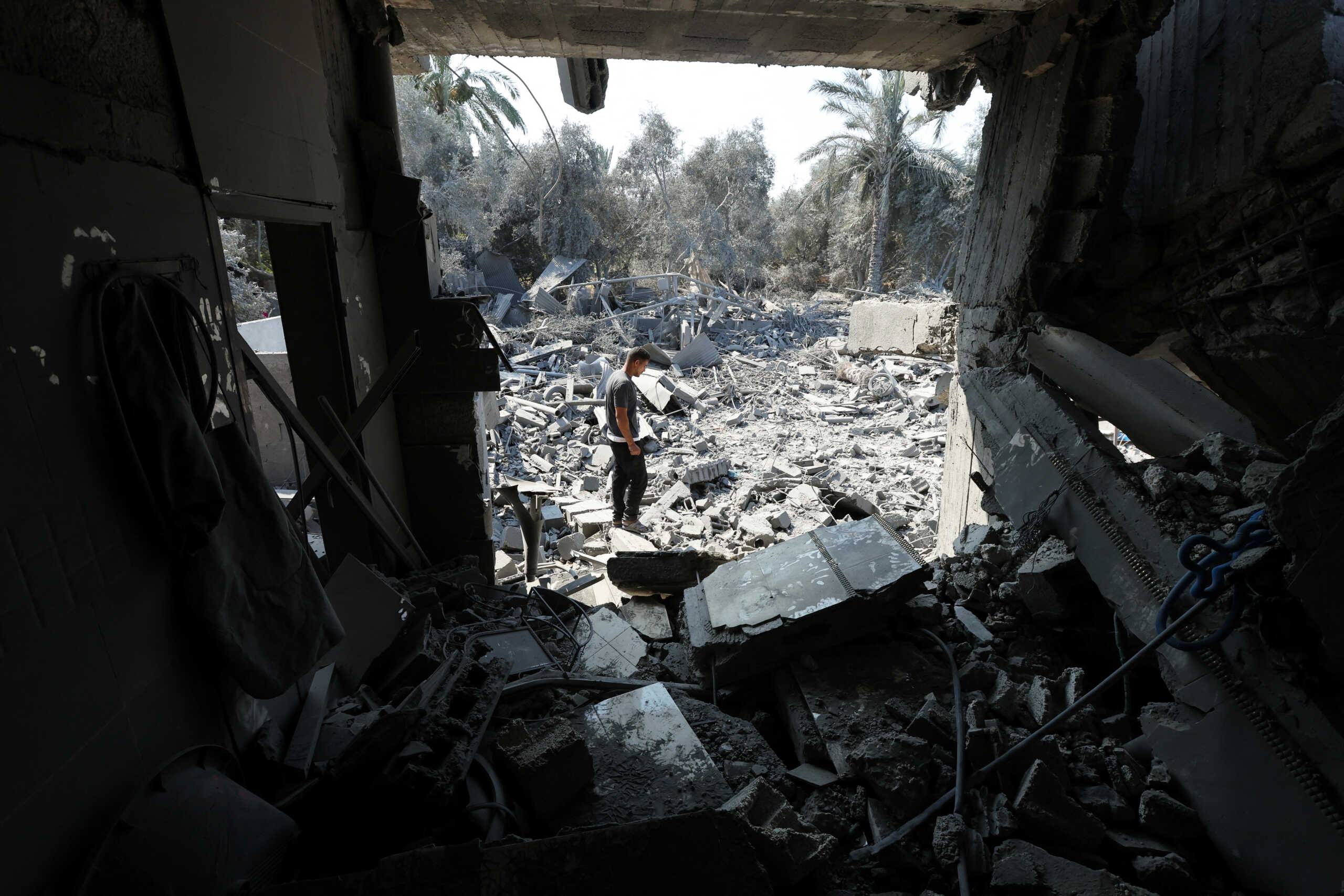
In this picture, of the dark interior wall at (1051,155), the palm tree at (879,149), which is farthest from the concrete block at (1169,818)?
the palm tree at (879,149)

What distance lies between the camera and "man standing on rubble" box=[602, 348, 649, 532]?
24.5 feet

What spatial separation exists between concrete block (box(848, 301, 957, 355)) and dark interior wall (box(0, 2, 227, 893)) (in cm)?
847

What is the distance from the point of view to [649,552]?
5.04 metres

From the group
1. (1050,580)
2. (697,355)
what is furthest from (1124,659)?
(697,355)

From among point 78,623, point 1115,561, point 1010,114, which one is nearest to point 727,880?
point 78,623

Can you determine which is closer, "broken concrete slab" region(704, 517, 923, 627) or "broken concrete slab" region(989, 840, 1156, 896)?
"broken concrete slab" region(989, 840, 1156, 896)

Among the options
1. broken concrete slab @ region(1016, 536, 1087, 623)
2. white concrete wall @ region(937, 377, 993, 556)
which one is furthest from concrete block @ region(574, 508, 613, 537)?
broken concrete slab @ region(1016, 536, 1087, 623)

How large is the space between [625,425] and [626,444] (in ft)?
0.85

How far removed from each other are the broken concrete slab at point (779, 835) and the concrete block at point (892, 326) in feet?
24.5

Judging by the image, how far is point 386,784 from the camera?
2258 mm

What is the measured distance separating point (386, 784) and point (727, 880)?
1.19m

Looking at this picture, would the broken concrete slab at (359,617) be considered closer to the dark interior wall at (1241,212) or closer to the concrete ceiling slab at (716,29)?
the concrete ceiling slab at (716,29)

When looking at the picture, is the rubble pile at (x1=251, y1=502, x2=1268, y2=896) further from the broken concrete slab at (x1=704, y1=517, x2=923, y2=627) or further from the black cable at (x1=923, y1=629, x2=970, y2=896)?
the broken concrete slab at (x1=704, y1=517, x2=923, y2=627)

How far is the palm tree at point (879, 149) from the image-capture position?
18.5 meters
